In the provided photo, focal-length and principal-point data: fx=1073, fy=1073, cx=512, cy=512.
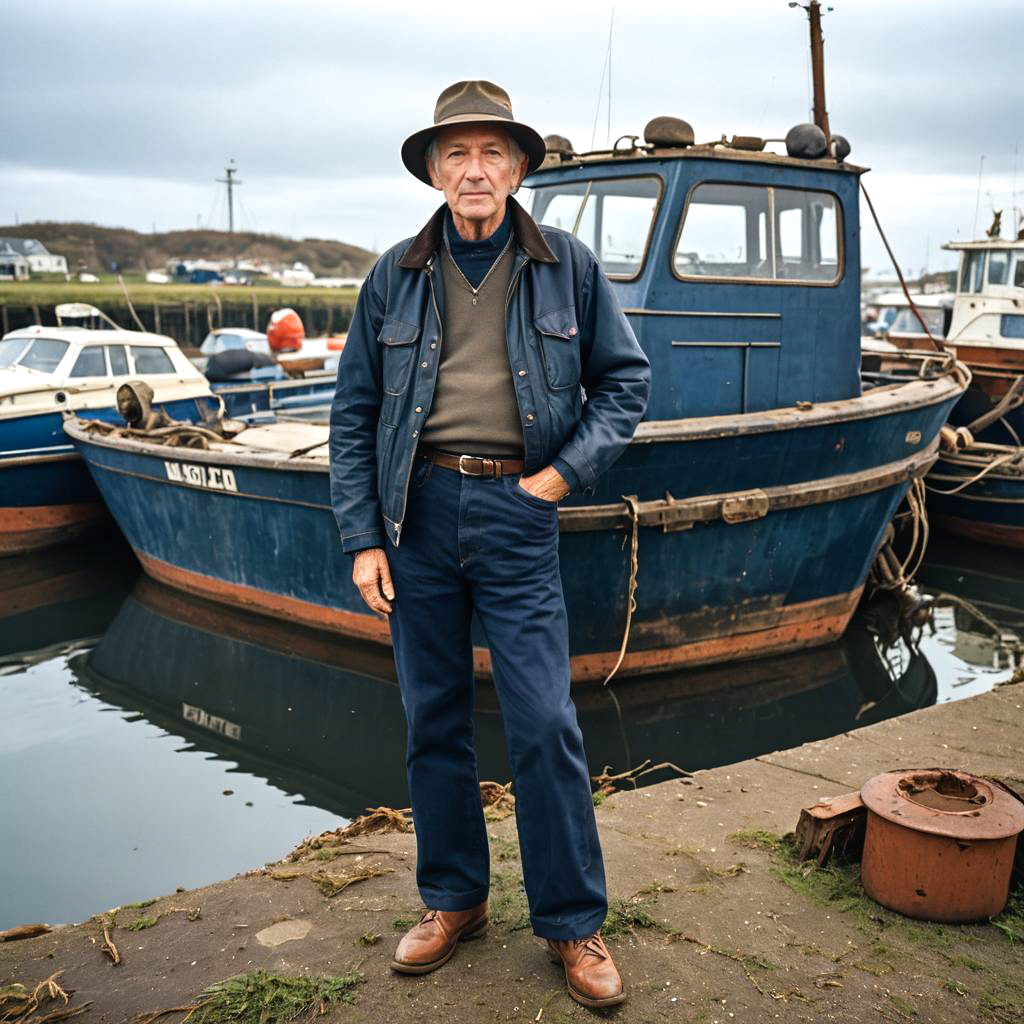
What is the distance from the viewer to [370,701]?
6.97 metres

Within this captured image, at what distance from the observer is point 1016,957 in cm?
259

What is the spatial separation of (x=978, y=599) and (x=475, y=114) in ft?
28.5

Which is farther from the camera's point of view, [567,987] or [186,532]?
[186,532]

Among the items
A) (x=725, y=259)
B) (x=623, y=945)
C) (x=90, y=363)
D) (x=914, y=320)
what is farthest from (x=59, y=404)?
(x=914, y=320)

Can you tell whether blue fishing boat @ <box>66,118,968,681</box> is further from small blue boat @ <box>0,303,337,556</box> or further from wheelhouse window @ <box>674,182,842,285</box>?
small blue boat @ <box>0,303,337,556</box>

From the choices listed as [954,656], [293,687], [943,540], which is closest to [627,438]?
[293,687]

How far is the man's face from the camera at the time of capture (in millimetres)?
2389

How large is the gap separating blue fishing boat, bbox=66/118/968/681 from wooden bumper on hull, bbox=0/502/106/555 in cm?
398

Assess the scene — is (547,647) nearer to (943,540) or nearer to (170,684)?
(170,684)

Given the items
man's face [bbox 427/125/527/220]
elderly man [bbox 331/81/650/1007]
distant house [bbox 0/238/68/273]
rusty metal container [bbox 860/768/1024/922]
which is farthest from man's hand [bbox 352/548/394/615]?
distant house [bbox 0/238/68/273]

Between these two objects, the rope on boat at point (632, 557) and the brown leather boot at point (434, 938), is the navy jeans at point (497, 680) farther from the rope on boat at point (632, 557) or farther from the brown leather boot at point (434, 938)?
the rope on boat at point (632, 557)

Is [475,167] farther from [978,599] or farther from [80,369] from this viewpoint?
[80,369]

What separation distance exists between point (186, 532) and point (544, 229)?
21.9 feet

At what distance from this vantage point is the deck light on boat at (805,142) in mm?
6734
